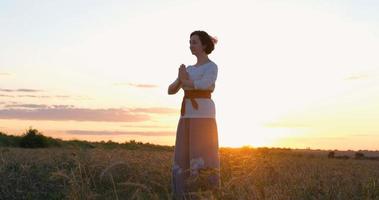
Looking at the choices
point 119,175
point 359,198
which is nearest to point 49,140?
point 119,175

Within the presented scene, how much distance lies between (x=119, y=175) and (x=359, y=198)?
4997 mm

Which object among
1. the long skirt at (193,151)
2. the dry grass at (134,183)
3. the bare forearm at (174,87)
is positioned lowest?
the dry grass at (134,183)

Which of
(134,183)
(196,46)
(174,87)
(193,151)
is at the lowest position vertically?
(134,183)

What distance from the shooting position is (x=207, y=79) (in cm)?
702

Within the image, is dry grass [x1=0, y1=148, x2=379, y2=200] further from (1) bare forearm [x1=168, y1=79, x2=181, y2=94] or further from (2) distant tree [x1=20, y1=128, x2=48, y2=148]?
(2) distant tree [x1=20, y1=128, x2=48, y2=148]

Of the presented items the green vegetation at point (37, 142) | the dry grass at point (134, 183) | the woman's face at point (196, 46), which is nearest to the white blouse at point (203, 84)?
the woman's face at point (196, 46)

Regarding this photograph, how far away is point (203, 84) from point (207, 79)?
0.07 m

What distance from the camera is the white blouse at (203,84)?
703cm

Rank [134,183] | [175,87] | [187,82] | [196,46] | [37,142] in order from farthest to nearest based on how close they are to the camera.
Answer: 1. [37,142]
2. [196,46]
3. [175,87]
4. [187,82]
5. [134,183]

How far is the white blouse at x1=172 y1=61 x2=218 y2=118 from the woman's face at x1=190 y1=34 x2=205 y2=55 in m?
0.18

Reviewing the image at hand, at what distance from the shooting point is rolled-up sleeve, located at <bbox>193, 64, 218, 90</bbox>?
700 cm

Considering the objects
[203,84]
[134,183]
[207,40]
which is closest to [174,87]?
[203,84]

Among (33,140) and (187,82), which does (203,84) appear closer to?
(187,82)

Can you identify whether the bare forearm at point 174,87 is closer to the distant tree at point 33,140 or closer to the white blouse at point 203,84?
the white blouse at point 203,84
